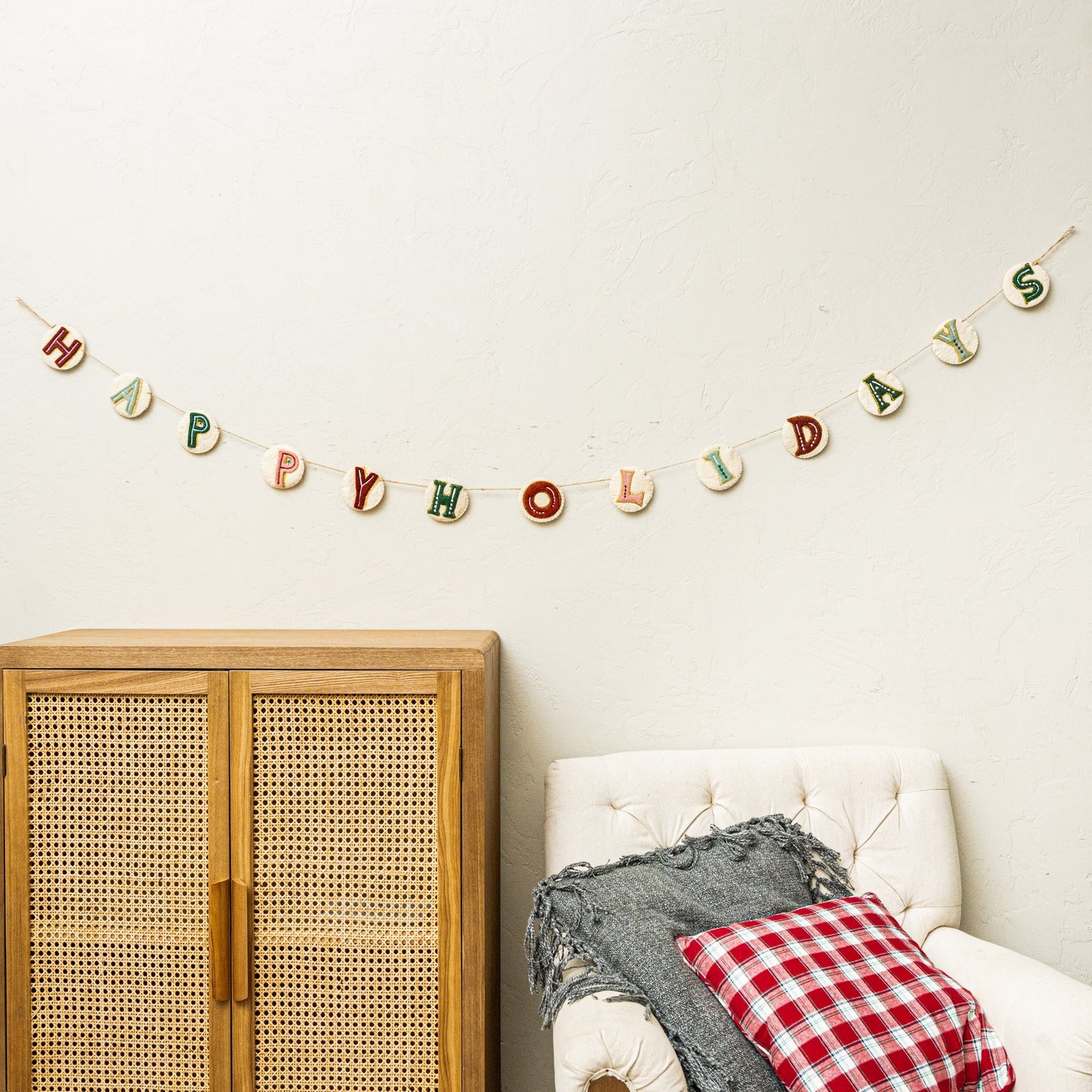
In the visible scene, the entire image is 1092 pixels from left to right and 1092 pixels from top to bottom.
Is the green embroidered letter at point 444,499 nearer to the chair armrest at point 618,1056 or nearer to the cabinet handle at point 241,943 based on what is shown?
the cabinet handle at point 241,943

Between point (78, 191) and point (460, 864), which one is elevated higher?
point (78, 191)

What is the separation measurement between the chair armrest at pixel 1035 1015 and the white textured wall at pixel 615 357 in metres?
0.38

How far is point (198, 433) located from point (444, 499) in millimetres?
539

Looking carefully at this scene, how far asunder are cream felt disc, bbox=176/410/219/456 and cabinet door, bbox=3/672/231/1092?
568mm

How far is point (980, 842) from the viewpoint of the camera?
180 cm

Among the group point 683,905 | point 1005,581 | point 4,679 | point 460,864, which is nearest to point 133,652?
point 4,679

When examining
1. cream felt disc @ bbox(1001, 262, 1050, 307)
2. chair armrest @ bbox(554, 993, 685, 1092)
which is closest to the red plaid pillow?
chair armrest @ bbox(554, 993, 685, 1092)

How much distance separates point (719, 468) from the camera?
1.78 m

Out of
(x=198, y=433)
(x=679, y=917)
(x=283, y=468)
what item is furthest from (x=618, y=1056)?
(x=198, y=433)

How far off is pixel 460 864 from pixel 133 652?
646 millimetres

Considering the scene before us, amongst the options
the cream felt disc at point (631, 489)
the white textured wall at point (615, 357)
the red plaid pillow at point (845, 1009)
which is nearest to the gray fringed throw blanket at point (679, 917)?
the red plaid pillow at point (845, 1009)

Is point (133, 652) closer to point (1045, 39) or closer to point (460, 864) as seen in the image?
point (460, 864)

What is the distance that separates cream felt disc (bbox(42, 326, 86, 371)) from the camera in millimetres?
1787

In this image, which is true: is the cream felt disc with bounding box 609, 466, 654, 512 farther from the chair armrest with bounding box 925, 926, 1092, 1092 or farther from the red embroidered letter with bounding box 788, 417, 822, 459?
the chair armrest with bounding box 925, 926, 1092, 1092
